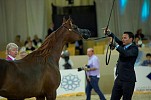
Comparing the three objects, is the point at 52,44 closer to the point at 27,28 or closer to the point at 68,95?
the point at 68,95

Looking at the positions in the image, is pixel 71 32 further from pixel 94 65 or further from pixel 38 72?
pixel 94 65

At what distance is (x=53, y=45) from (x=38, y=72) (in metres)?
0.66

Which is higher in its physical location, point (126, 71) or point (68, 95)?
point (126, 71)

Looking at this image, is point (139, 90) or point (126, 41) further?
point (139, 90)

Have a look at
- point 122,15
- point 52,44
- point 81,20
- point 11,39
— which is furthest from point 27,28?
point 52,44

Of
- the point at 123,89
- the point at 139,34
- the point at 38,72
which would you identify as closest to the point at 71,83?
the point at 123,89

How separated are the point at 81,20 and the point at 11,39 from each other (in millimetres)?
3479

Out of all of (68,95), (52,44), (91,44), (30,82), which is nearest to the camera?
(30,82)

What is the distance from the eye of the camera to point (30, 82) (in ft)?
18.7

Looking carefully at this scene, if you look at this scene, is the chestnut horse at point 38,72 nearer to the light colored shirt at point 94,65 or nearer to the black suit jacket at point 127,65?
the black suit jacket at point 127,65

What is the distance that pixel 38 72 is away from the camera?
5.87 m

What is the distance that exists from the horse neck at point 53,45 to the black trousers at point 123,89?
114 centimetres

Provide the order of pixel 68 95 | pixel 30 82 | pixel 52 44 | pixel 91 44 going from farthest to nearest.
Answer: pixel 91 44, pixel 68 95, pixel 52 44, pixel 30 82

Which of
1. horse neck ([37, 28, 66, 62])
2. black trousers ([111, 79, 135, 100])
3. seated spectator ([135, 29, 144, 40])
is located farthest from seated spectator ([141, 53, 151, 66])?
horse neck ([37, 28, 66, 62])
